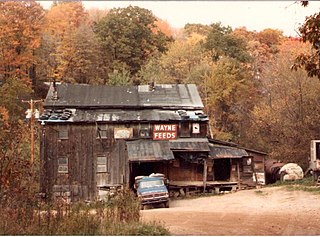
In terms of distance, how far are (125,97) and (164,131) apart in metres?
4.25

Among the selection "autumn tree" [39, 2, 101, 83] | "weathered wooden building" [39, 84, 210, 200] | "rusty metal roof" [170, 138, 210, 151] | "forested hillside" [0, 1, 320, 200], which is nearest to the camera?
"weathered wooden building" [39, 84, 210, 200]

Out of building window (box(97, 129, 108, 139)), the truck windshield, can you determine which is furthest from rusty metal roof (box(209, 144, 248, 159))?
building window (box(97, 129, 108, 139))

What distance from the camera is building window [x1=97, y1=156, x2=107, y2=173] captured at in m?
31.7

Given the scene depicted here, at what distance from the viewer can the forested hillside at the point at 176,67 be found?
40406 mm

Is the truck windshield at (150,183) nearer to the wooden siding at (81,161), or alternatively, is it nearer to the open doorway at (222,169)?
the wooden siding at (81,161)

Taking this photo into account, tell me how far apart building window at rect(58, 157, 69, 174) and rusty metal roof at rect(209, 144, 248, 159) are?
9782 millimetres

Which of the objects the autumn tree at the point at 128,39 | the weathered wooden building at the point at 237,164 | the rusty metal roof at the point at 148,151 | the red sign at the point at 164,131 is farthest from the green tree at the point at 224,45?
the rusty metal roof at the point at 148,151

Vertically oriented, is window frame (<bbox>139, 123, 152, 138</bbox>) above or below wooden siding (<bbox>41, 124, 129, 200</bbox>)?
above

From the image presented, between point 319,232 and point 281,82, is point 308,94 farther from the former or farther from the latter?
point 319,232

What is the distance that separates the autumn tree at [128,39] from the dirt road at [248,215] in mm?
30696

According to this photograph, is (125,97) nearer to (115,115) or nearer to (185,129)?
(115,115)

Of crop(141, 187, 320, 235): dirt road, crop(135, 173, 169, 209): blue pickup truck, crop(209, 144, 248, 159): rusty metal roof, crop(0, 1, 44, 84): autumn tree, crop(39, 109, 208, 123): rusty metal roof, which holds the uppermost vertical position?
crop(0, 1, 44, 84): autumn tree

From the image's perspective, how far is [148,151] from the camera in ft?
102

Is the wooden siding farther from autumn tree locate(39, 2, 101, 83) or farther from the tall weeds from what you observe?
autumn tree locate(39, 2, 101, 83)
